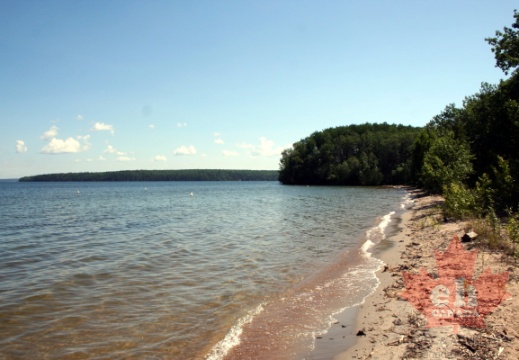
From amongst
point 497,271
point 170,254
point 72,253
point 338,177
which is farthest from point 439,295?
point 338,177

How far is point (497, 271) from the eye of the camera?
30.1 ft

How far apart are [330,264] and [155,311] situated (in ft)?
23.1

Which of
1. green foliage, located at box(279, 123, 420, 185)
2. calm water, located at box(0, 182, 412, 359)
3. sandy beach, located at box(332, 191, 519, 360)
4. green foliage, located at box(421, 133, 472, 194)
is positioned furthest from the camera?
Answer: green foliage, located at box(279, 123, 420, 185)

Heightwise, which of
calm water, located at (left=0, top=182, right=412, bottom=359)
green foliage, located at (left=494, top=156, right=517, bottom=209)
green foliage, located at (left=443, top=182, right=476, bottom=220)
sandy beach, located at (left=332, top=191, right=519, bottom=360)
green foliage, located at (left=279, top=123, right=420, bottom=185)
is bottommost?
calm water, located at (left=0, top=182, right=412, bottom=359)

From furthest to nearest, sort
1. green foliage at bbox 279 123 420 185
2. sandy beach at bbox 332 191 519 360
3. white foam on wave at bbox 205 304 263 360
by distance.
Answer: green foliage at bbox 279 123 420 185 < white foam on wave at bbox 205 304 263 360 < sandy beach at bbox 332 191 519 360

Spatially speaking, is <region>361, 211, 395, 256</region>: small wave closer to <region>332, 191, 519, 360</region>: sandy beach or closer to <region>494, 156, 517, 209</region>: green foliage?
<region>332, 191, 519, 360</region>: sandy beach

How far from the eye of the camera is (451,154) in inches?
1266

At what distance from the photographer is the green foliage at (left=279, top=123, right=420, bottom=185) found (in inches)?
4183

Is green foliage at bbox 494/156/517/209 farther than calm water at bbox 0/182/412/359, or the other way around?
green foliage at bbox 494/156/517/209

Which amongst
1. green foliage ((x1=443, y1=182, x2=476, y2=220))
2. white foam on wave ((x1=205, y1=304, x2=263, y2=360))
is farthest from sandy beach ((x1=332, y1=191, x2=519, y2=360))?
green foliage ((x1=443, y1=182, x2=476, y2=220))

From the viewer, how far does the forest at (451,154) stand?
60.7ft

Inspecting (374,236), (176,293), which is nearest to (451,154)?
(374,236)

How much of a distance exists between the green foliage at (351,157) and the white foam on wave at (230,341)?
92678 millimetres

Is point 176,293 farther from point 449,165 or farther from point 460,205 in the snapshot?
point 449,165
